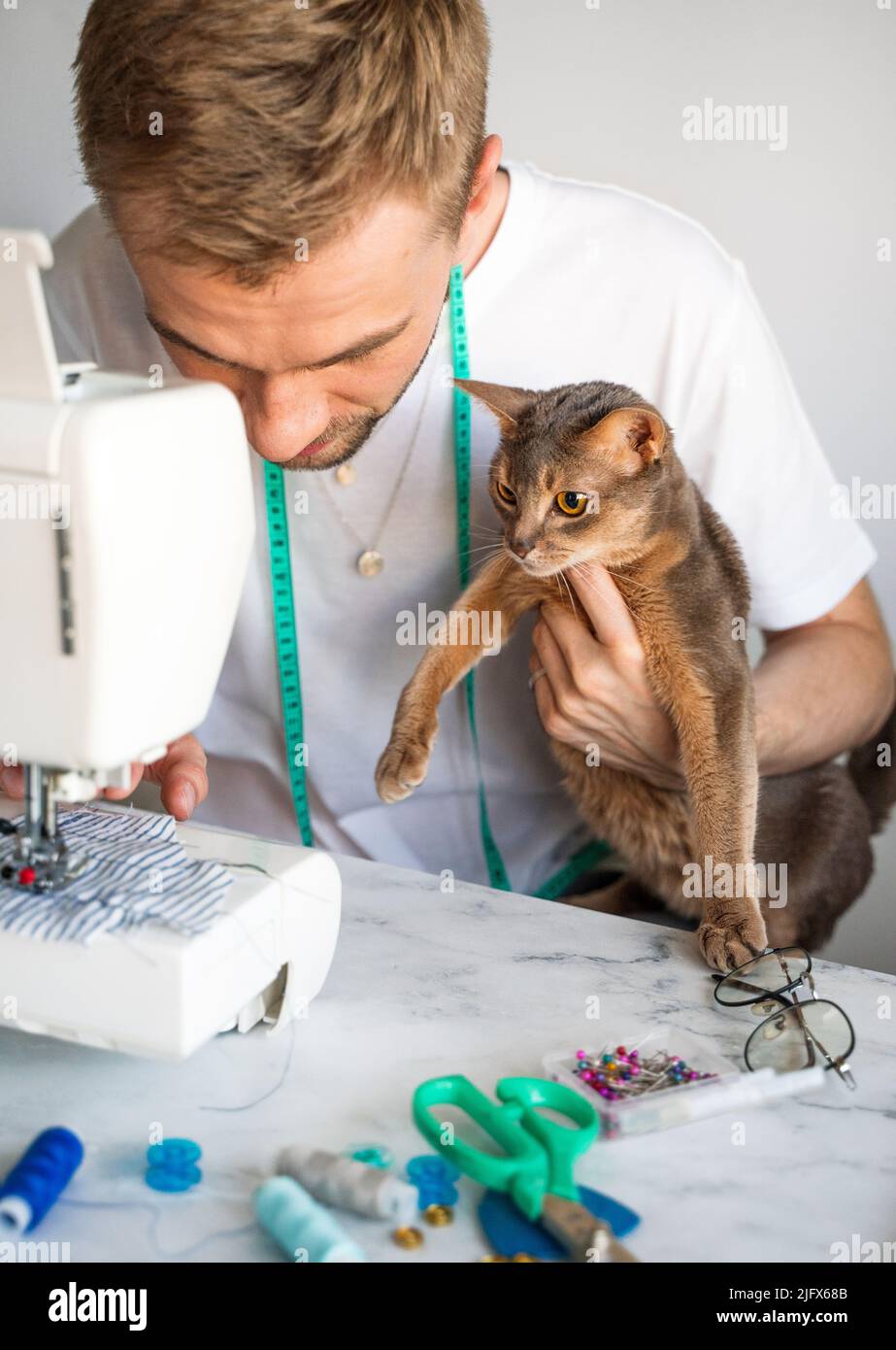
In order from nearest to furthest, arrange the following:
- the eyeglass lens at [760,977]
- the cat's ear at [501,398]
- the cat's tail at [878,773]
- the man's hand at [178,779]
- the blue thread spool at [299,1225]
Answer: the blue thread spool at [299,1225]
the eyeglass lens at [760,977]
the man's hand at [178,779]
the cat's ear at [501,398]
the cat's tail at [878,773]

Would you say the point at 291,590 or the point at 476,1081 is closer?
the point at 476,1081

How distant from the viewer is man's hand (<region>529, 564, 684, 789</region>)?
4.92 feet

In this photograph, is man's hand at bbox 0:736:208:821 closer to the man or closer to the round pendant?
the man

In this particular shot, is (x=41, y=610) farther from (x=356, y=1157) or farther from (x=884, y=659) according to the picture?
(x=884, y=659)

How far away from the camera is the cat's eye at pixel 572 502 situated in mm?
1451

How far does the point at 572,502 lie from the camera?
4.79 ft

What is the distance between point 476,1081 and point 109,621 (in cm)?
47

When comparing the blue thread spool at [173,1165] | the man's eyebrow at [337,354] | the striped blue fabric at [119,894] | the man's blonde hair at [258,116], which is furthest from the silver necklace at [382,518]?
the blue thread spool at [173,1165]

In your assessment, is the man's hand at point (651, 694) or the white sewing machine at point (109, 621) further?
the man's hand at point (651, 694)

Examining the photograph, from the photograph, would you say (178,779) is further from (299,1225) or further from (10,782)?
(299,1225)

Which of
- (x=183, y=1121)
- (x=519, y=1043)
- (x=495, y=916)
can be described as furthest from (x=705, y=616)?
(x=183, y=1121)

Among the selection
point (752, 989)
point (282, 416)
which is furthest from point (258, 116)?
point (752, 989)

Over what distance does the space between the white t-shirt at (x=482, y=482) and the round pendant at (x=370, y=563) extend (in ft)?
0.08

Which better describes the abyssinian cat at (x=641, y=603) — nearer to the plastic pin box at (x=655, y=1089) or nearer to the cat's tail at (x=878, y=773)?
the plastic pin box at (x=655, y=1089)
